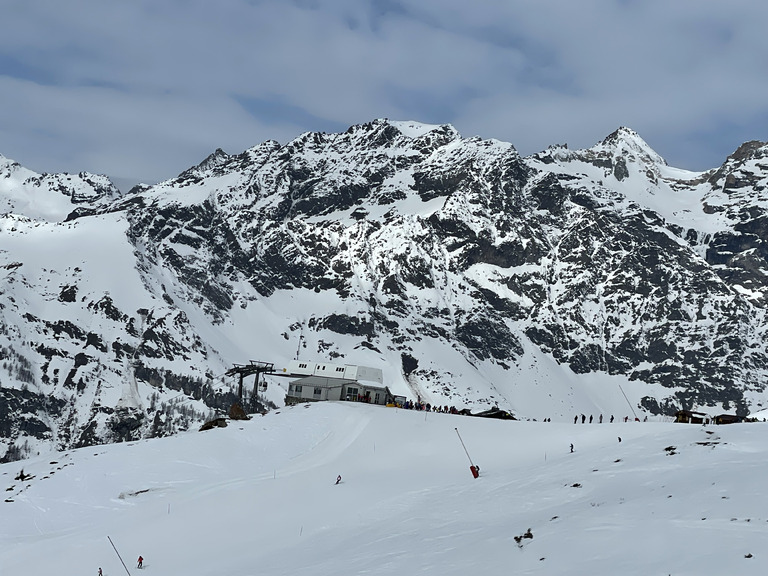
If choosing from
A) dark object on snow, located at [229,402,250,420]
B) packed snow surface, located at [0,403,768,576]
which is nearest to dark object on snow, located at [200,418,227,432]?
packed snow surface, located at [0,403,768,576]

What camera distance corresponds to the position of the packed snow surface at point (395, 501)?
21.2 metres

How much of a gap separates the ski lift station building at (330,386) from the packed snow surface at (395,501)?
29291 mm

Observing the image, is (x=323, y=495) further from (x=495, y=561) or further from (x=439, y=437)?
(x=495, y=561)

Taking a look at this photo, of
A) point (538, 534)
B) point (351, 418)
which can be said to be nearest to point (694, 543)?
point (538, 534)

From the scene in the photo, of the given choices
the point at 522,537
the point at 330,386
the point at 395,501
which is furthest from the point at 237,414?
the point at 522,537

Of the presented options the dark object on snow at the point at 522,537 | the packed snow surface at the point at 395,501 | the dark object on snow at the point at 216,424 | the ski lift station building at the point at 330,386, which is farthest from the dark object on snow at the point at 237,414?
the dark object on snow at the point at 522,537

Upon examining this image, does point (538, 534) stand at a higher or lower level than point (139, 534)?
higher

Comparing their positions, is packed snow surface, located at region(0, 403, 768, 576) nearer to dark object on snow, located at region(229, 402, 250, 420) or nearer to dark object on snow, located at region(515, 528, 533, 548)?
dark object on snow, located at region(515, 528, 533, 548)

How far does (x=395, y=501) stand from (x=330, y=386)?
200ft

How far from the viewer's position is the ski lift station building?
9631 centimetres

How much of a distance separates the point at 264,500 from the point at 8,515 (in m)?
14.1

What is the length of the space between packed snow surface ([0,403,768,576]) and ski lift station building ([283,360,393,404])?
29.3m

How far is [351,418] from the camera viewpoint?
68750 mm

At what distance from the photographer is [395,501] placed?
1454 inches
